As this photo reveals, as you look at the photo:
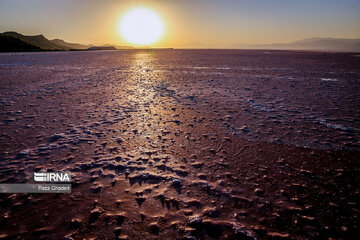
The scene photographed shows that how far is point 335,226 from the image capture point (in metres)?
1.77

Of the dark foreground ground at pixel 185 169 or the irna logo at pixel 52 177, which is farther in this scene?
the irna logo at pixel 52 177

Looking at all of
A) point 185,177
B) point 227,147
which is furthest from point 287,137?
point 185,177

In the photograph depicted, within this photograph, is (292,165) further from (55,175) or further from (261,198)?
(55,175)

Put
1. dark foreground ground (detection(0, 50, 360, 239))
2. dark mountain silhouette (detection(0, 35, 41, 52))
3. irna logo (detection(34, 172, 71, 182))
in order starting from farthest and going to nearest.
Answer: dark mountain silhouette (detection(0, 35, 41, 52)), irna logo (detection(34, 172, 71, 182)), dark foreground ground (detection(0, 50, 360, 239))

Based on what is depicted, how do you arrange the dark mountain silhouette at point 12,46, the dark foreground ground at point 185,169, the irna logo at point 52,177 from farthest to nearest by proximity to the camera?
the dark mountain silhouette at point 12,46 → the irna logo at point 52,177 → the dark foreground ground at point 185,169

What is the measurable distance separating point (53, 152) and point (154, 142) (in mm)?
1678

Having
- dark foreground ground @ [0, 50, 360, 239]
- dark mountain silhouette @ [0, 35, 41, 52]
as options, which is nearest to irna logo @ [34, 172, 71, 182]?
dark foreground ground @ [0, 50, 360, 239]

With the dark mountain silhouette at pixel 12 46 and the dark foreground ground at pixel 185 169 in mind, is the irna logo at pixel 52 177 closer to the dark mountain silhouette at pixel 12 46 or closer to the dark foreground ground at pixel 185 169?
the dark foreground ground at pixel 185 169

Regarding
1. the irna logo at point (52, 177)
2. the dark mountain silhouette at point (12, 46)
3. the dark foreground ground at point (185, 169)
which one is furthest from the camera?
the dark mountain silhouette at point (12, 46)

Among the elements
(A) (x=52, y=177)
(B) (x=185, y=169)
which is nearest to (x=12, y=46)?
(A) (x=52, y=177)

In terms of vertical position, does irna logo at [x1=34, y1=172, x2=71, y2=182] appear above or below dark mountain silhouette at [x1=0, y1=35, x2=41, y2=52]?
below

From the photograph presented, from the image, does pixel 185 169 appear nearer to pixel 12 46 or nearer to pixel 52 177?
pixel 52 177

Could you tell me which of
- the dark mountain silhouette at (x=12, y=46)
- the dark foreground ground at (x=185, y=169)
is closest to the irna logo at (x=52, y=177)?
the dark foreground ground at (x=185, y=169)

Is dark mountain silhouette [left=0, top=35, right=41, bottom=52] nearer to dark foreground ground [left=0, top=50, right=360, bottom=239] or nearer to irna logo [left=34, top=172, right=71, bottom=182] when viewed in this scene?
dark foreground ground [left=0, top=50, right=360, bottom=239]
